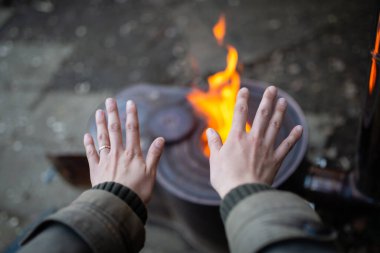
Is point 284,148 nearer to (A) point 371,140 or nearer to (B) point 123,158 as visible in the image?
(B) point 123,158

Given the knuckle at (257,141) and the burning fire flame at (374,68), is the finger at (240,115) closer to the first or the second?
the knuckle at (257,141)

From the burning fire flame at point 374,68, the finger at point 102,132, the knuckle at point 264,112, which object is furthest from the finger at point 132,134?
the burning fire flame at point 374,68

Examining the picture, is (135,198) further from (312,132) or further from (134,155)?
(312,132)

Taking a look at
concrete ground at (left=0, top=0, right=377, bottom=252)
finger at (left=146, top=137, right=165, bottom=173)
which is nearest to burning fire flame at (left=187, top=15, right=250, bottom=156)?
finger at (left=146, top=137, right=165, bottom=173)

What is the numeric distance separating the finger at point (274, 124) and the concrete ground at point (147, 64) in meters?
2.31

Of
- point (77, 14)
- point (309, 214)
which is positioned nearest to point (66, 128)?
point (77, 14)

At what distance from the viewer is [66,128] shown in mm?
4898

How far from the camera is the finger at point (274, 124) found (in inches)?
65.6

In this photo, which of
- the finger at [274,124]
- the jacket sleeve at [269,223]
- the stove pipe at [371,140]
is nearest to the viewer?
the jacket sleeve at [269,223]

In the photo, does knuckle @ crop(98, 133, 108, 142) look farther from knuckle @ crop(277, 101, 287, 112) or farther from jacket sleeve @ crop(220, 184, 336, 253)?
knuckle @ crop(277, 101, 287, 112)

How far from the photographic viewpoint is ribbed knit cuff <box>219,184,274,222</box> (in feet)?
4.78

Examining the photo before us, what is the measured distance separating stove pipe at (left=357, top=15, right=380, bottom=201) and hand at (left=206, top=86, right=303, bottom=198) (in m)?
0.67

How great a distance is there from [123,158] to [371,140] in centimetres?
159

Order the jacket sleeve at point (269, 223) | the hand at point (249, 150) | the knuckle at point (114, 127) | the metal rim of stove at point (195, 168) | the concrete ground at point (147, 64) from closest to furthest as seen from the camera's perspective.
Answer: the jacket sleeve at point (269, 223), the hand at point (249, 150), the knuckle at point (114, 127), the metal rim of stove at point (195, 168), the concrete ground at point (147, 64)
